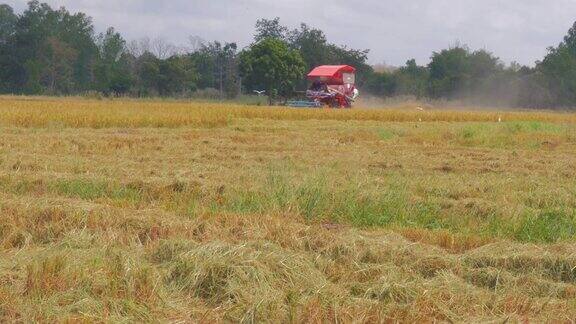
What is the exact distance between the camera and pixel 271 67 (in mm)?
51406

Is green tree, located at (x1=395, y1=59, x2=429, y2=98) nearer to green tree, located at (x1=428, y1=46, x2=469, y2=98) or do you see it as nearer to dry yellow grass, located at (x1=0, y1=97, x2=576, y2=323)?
green tree, located at (x1=428, y1=46, x2=469, y2=98)

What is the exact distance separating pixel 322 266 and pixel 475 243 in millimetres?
1850

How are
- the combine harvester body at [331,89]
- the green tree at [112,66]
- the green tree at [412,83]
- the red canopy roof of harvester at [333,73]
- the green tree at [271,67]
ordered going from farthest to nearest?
the green tree at [412,83] < the green tree at [112,66] < the green tree at [271,67] < the red canopy roof of harvester at [333,73] < the combine harvester body at [331,89]

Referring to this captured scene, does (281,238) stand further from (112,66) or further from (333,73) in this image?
(112,66)

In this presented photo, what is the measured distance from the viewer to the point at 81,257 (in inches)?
215

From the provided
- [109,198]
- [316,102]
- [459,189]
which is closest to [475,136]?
[459,189]

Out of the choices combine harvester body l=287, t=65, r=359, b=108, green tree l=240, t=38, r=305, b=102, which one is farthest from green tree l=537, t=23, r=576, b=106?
combine harvester body l=287, t=65, r=359, b=108

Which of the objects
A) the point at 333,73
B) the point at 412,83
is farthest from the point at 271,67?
the point at 412,83

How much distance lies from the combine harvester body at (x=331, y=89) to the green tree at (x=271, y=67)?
658 centimetres

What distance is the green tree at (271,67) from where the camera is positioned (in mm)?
51656

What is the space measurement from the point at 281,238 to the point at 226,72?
6570cm

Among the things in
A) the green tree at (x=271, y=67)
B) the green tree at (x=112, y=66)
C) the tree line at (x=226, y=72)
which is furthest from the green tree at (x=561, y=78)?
the green tree at (x=112, y=66)

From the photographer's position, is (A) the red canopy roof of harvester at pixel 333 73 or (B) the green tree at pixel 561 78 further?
(B) the green tree at pixel 561 78

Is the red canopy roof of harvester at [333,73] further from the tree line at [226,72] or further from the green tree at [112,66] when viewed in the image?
the green tree at [112,66]
